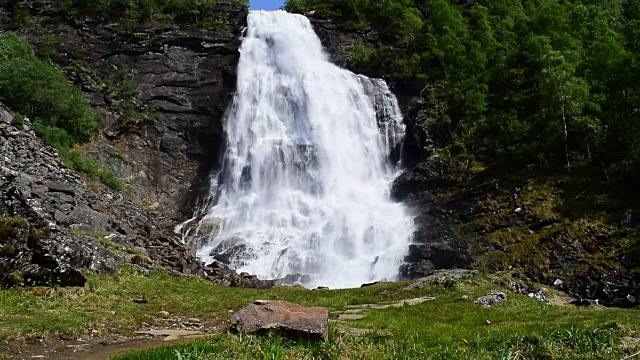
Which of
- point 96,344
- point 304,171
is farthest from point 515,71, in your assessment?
point 96,344

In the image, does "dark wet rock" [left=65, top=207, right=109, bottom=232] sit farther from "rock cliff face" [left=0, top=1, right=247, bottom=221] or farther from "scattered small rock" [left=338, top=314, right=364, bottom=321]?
"scattered small rock" [left=338, top=314, right=364, bottom=321]

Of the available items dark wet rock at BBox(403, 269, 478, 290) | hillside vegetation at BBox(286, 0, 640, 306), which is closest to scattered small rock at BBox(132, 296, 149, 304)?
dark wet rock at BBox(403, 269, 478, 290)

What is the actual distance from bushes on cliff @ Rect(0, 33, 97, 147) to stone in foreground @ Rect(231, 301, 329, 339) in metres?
34.8

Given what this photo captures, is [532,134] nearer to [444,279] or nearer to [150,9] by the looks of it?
[444,279]

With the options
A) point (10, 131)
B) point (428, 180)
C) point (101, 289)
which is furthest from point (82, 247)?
point (428, 180)

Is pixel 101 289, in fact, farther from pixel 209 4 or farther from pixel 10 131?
pixel 209 4

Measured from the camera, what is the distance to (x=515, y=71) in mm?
49062

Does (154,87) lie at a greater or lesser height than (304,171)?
greater

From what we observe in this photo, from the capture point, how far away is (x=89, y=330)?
1082 cm

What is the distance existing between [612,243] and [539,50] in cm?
2261

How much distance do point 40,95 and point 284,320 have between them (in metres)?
37.5

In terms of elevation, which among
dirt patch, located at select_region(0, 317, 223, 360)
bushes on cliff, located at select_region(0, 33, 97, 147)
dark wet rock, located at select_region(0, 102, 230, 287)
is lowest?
dirt patch, located at select_region(0, 317, 223, 360)

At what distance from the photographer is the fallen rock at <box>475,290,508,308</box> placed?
1758 cm

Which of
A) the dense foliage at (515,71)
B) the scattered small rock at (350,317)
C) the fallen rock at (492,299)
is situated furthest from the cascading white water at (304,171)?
the scattered small rock at (350,317)
